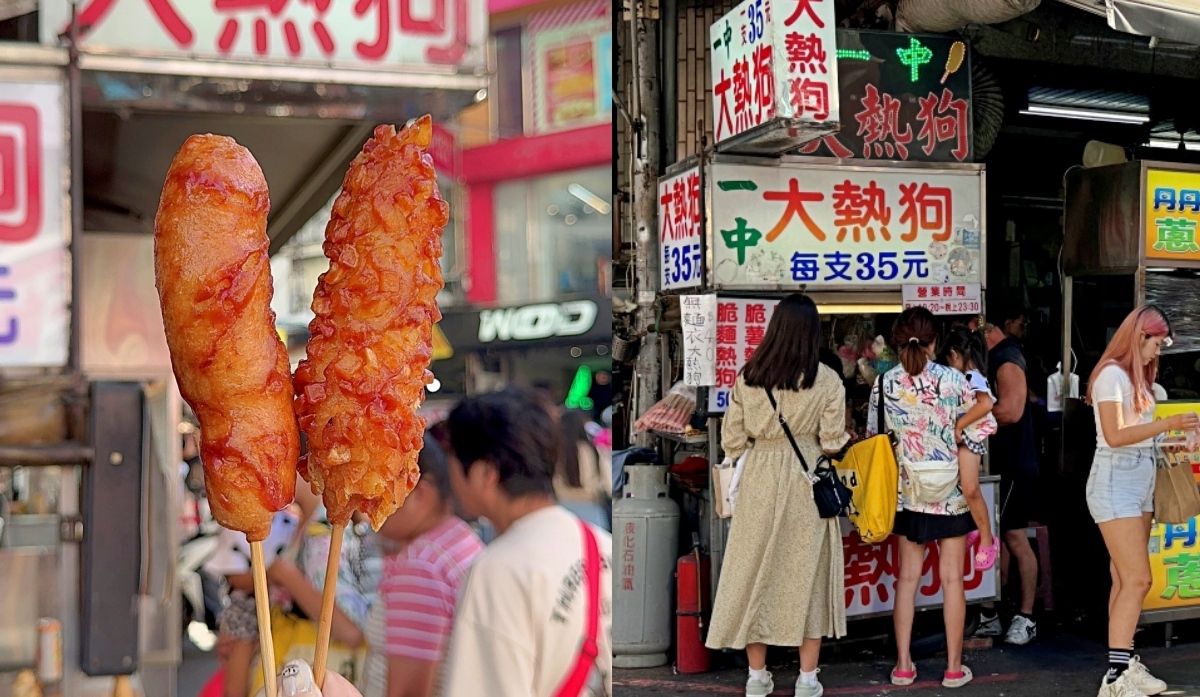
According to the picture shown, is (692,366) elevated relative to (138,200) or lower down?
lower down

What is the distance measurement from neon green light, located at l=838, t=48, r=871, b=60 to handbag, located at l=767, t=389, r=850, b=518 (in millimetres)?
2107

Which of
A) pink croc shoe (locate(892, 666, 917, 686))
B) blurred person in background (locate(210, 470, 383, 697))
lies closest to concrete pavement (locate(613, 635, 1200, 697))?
pink croc shoe (locate(892, 666, 917, 686))

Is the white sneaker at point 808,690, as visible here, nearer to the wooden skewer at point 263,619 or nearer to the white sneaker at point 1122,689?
the white sneaker at point 1122,689

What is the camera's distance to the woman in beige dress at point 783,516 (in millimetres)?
5270

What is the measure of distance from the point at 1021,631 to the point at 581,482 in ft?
15.6

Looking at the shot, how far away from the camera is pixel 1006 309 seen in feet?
26.8

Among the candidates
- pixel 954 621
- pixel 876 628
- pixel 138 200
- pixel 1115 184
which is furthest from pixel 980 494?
pixel 138 200

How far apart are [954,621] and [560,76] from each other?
4.00 meters

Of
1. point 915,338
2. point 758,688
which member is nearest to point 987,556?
point 915,338

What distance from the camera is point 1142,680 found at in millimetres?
5562

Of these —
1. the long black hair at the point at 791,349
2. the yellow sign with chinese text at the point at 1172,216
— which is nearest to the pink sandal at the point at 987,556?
the long black hair at the point at 791,349

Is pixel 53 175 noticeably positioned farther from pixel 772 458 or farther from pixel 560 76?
pixel 772 458

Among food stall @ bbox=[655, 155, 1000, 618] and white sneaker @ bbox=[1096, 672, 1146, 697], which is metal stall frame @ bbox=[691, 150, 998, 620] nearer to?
food stall @ bbox=[655, 155, 1000, 618]

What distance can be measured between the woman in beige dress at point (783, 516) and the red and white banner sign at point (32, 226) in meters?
3.17
